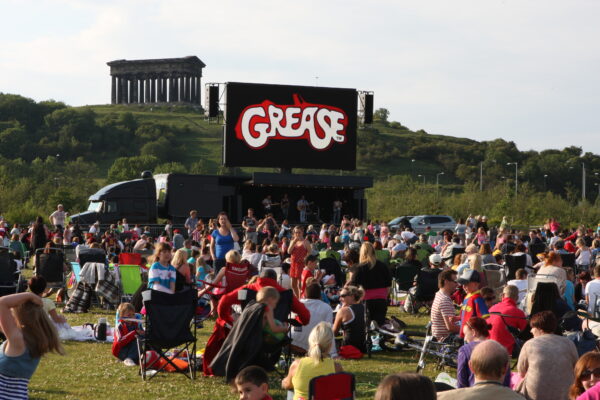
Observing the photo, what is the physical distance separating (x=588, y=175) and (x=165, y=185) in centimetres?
A: 8041

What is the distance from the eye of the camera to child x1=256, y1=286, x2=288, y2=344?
317 inches

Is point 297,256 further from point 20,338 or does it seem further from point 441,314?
point 20,338

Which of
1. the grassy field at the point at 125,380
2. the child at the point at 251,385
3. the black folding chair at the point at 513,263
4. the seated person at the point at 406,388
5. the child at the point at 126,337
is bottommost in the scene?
the grassy field at the point at 125,380

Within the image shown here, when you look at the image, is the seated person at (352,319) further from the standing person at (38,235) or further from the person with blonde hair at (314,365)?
the standing person at (38,235)

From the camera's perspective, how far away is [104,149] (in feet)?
375

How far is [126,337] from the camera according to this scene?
10125 millimetres

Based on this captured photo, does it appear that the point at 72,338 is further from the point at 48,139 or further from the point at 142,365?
the point at 48,139

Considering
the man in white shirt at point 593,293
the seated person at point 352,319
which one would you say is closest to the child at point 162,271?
the seated person at point 352,319

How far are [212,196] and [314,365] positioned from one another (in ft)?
91.9

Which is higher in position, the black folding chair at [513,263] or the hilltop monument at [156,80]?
the hilltop monument at [156,80]

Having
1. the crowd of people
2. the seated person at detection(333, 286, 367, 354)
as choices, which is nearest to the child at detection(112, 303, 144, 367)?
the crowd of people

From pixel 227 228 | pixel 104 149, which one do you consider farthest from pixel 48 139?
pixel 227 228

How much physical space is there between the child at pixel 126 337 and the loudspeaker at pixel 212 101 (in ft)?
84.0

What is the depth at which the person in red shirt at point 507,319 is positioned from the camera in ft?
28.2
